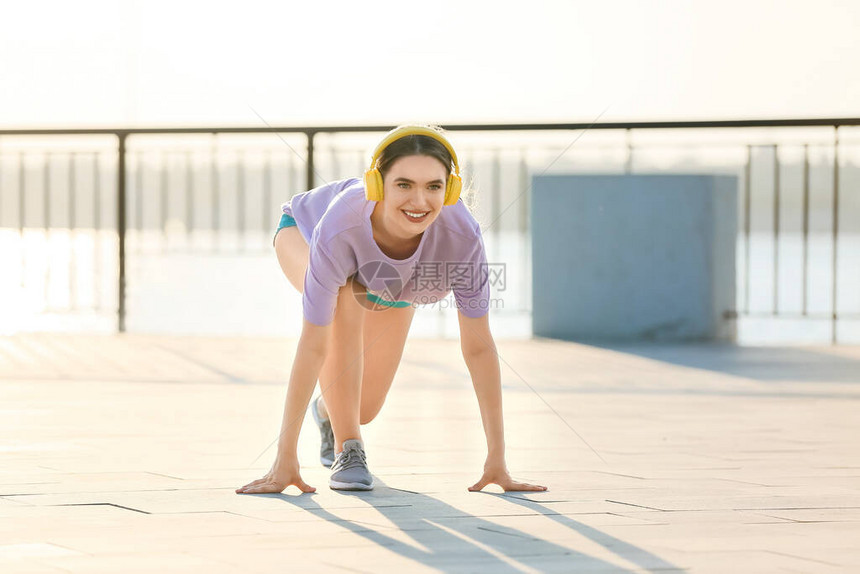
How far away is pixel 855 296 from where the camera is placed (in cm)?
1217

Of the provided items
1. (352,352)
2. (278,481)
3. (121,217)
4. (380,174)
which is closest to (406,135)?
(380,174)

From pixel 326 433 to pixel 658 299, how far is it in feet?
13.6

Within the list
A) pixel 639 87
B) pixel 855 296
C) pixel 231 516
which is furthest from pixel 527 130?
pixel 855 296

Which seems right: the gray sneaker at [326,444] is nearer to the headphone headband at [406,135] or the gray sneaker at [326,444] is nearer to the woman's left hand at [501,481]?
the woman's left hand at [501,481]

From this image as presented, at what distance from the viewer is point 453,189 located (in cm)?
306

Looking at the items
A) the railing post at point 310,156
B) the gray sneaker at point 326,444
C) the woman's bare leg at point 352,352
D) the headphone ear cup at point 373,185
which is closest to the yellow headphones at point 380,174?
the headphone ear cup at point 373,185

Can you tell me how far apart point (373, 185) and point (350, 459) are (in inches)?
26.1

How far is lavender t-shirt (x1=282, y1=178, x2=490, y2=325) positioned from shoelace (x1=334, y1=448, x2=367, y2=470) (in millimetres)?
328

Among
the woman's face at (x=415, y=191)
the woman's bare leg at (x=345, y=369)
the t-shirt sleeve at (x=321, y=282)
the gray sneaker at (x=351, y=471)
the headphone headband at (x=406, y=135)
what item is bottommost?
the gray sneaker at (x=351, y=471)

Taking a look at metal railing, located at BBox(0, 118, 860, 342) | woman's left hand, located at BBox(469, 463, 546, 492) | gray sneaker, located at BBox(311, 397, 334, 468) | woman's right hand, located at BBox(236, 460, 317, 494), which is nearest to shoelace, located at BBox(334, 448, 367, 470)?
woman's right hand, located at BBox(236, 460, 317, 494)

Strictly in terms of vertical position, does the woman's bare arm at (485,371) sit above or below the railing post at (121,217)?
below

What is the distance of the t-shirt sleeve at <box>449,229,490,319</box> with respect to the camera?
3102mm

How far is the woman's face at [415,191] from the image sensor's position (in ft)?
9.82

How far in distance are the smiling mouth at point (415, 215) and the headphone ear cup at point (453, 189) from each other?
91 mm
